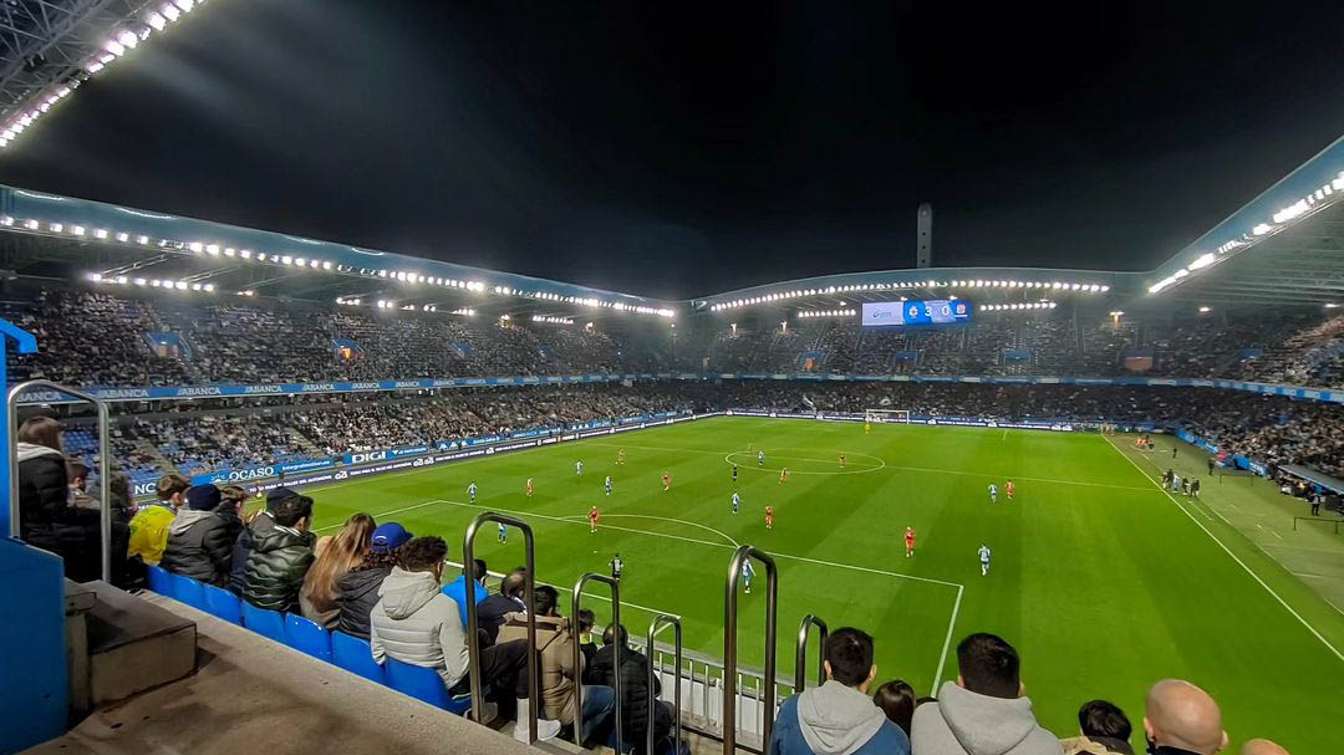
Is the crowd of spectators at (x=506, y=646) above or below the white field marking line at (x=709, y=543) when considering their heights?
above

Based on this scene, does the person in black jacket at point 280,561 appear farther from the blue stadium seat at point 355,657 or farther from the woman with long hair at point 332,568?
the blue stadium seat at point 355,657

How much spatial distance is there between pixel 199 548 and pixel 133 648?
3117 millimetres

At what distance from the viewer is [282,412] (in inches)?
1490

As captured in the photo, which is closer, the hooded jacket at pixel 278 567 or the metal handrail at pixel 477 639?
the metal handrail at pixel 477 639

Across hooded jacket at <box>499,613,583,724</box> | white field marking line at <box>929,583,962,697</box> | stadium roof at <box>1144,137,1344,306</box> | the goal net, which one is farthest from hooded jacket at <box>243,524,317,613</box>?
the goal net

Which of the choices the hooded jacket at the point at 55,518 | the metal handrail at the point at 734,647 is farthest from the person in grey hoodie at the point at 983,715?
the hooded jacket at the point at 55,518

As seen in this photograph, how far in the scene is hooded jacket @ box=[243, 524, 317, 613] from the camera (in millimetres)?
5543

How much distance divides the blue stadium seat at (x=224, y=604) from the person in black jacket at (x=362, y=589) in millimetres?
1555

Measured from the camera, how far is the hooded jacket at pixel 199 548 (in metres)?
6.22

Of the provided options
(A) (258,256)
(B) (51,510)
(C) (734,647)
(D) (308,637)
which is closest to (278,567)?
(D) (308,637)

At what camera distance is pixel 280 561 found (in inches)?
217

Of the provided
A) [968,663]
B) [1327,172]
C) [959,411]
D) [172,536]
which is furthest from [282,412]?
[959,411]

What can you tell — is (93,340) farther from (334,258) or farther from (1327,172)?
(1327,172)

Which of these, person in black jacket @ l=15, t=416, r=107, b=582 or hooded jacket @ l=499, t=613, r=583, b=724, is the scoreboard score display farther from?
person in black jacket @ l=15, t=416, r=107, b=582
